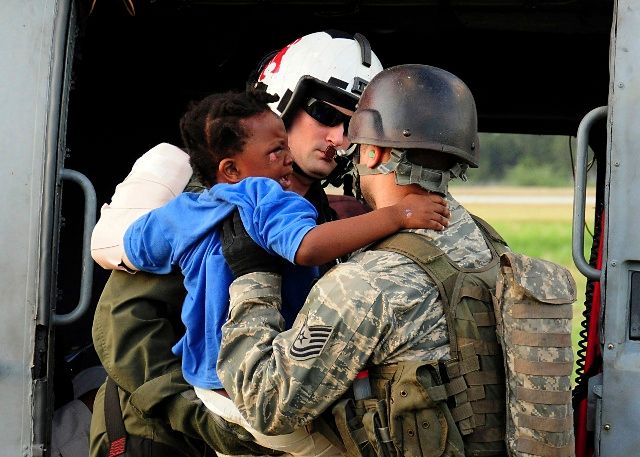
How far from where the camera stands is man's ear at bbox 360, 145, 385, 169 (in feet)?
8.20

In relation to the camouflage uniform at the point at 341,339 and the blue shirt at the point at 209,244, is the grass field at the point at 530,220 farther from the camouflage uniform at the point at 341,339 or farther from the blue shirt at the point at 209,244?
the camouflage uniform at the point at 341,339

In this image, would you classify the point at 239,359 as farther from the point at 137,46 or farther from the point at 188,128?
the point at 137,46

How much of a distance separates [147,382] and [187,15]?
1852mm

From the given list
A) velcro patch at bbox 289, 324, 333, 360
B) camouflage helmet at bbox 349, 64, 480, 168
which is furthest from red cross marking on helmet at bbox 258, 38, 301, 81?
velcro patch at bbox 289, 324, 333, 360

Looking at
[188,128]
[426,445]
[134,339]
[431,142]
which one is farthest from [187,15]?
[426,445]

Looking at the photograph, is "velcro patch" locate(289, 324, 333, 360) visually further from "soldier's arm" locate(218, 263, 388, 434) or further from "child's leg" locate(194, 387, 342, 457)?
"child's leg" locate(194, 387, 342, 457)

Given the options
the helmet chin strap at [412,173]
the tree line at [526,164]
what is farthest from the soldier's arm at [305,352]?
the tree line at [526,164]

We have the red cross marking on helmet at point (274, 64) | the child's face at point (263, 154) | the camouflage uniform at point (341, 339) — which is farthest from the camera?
the red cross marking on helmet at point (274, 64)

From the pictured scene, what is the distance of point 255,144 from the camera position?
2.85 meters

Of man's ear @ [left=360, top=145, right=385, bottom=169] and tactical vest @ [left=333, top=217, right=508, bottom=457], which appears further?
man's ear @ [left=360, top=145, right=385, bottom=169]

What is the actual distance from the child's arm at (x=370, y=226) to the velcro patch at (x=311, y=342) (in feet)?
0.68

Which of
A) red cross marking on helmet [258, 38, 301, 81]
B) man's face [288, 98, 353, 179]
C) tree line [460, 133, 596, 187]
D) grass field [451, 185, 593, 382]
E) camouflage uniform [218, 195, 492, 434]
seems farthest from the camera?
tree line [460, 133, 596, 187]

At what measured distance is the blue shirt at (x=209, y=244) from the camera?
258 cm

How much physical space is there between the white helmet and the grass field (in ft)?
31.5
